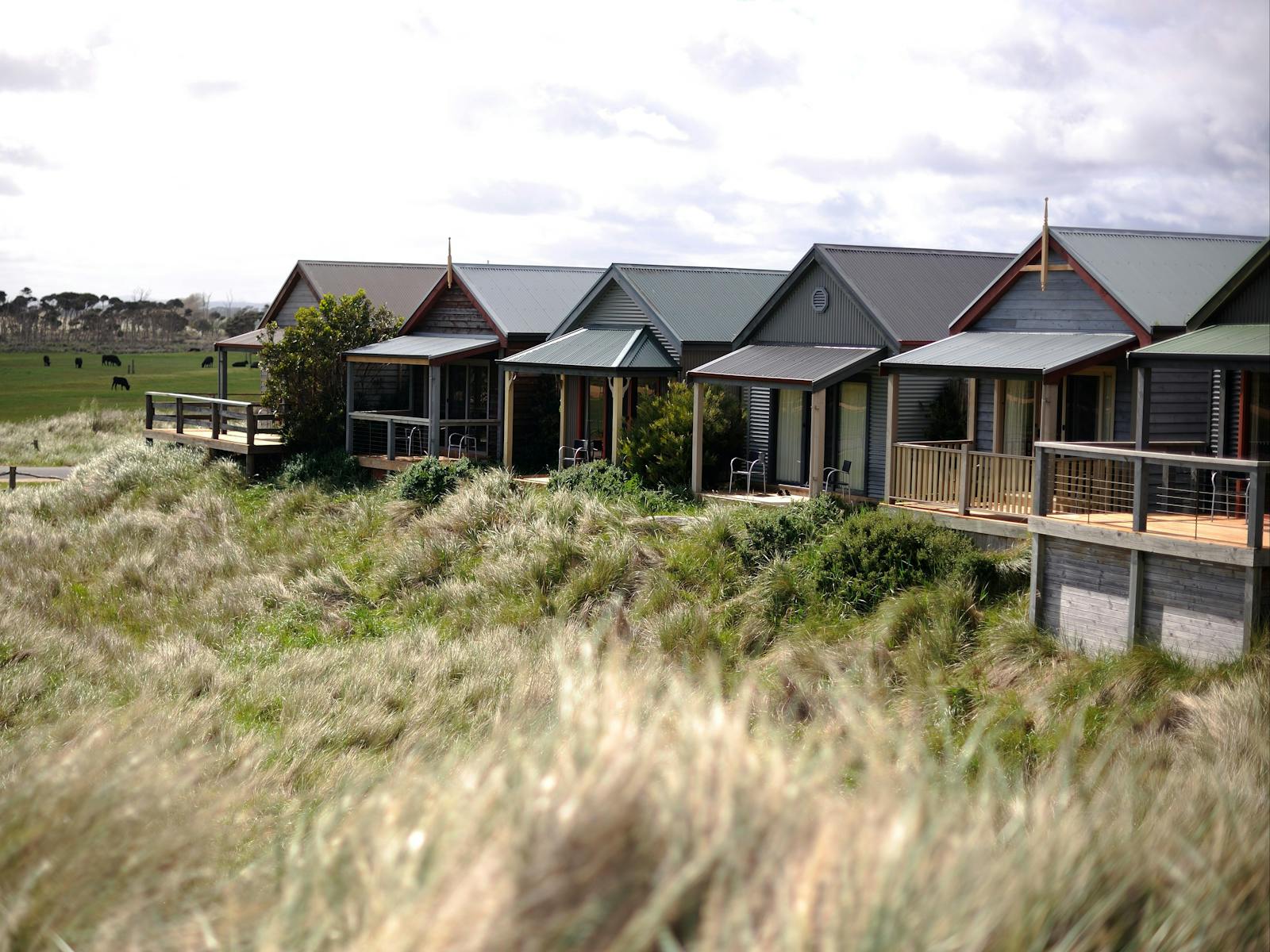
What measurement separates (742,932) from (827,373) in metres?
16.6

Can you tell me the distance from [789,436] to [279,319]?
1736 cm

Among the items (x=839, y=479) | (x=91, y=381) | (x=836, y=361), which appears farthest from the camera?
(x=91, y=381)

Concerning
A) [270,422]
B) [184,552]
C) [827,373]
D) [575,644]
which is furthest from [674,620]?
[270,422]

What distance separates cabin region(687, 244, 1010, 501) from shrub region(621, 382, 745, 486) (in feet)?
1.21

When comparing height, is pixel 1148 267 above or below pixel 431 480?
above

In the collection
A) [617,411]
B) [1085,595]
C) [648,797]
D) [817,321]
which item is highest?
[817,321]

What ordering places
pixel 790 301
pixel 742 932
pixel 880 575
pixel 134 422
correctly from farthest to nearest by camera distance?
1. pixel 134 422
2. pixel 790 301
3. pixel 880 575
4. pixel 742 932

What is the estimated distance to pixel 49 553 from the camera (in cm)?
2388

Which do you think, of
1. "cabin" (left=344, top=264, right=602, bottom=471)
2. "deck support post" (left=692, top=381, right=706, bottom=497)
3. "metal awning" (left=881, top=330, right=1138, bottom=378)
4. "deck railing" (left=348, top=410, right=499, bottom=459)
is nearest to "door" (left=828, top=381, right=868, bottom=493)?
"metal awning" (left=881, top=330, right=1138, bottom=378)

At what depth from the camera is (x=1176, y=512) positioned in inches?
645

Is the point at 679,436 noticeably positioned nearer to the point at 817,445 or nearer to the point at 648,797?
the point at 817,445

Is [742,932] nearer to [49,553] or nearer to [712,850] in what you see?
[712,850]

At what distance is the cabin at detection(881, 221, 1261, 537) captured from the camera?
17.1 metres

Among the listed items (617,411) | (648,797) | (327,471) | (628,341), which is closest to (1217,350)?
(617,411)
